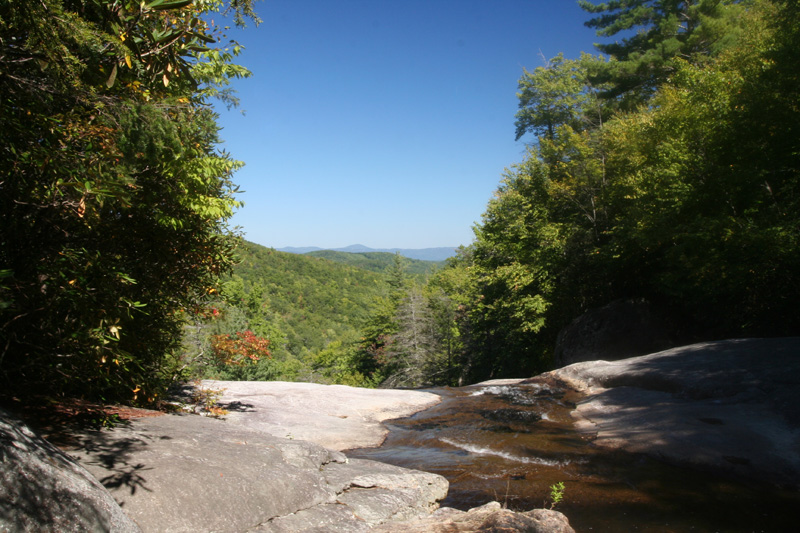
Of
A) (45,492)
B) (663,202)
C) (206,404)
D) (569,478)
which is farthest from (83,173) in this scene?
(663,202)

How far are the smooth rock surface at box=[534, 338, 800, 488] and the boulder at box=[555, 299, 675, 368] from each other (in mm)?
5823

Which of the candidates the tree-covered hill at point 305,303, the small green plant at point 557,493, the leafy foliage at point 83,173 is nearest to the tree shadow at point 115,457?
the leafy foliage at point 83,173

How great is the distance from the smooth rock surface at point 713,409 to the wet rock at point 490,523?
3.93 meters

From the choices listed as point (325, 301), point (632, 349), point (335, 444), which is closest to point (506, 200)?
point (632, 349)

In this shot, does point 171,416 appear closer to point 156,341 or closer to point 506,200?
point 156,341

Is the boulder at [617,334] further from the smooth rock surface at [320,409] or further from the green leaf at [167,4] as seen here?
the green leaf at [167,4]

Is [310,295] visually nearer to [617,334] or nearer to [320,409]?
[617,334]

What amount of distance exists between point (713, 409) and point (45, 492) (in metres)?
9.89

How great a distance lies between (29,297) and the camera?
437cm

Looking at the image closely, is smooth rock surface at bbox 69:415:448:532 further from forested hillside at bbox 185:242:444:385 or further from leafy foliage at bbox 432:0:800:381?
forested hillside at bbox 185:242:444:385

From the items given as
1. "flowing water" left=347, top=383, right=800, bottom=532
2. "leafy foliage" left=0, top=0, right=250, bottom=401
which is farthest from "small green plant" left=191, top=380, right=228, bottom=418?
"flowing water" left=347, top=383, right=800, bottom=532

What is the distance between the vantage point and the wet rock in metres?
4.25

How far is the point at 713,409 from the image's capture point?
838 cm

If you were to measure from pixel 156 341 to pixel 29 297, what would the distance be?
2625 millimetres
